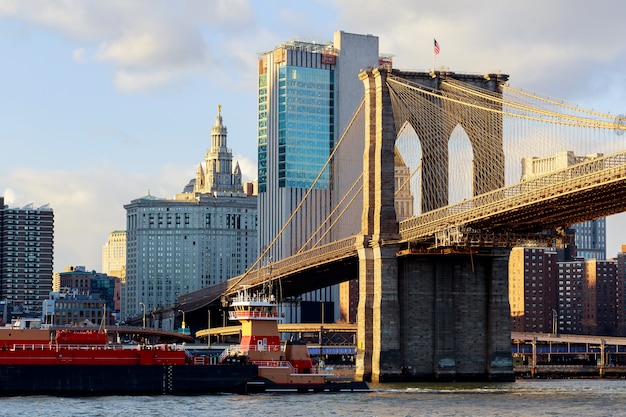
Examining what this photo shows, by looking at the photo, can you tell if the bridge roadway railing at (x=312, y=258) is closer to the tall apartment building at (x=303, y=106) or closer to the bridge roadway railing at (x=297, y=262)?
the bridge roadway railing at (x=297, y=262)

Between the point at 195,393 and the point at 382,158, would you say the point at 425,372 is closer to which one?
the point at 382,158

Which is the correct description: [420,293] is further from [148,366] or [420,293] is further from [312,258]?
[148,366]

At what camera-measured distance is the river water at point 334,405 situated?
61.0 m

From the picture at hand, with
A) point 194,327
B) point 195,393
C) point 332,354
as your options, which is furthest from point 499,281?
point 194,327

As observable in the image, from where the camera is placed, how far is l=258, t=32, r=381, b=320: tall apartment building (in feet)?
600

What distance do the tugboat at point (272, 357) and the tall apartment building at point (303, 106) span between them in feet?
351

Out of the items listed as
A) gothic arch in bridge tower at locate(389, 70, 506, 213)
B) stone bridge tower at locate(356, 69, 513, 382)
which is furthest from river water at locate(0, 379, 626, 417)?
gothic arch in bridge tower at locate(389, 70, 506, 213)

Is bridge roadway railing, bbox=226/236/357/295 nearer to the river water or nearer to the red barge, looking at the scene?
the red barge

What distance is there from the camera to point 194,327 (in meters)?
161

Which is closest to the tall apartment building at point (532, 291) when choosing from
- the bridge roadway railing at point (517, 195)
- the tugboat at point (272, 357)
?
the bridge roadway railing at point (517, 195)

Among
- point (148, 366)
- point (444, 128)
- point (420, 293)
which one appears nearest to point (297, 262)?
point (420, 293)

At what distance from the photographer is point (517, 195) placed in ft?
239

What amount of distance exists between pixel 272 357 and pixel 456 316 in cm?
2031

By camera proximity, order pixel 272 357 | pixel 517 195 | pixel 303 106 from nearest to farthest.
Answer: pixel 272 357, pixel 517 195, pixel 303 106
